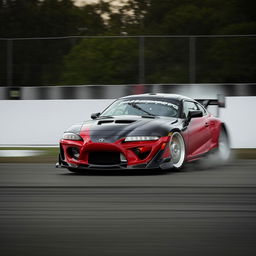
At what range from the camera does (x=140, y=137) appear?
10.9 metres

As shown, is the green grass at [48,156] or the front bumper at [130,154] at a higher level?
the front bumper at [130,154]

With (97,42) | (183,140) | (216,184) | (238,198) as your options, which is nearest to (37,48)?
(97,42)

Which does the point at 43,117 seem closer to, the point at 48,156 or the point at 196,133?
the point at 48,156

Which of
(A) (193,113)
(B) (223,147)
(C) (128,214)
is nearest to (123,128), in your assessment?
(A) (193,113)

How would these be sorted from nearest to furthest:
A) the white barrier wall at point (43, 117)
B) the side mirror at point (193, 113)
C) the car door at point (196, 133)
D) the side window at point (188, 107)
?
the car door at point (196, 133) < the side mirror at point (193, 113) < the side window at point (188, 107) < the white barrier wall at point (43, 117)

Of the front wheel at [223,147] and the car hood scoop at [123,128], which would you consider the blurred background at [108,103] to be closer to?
the front wheel at [223,147]

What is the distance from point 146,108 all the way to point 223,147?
83.2 inches

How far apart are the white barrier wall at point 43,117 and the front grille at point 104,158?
21.7 feet

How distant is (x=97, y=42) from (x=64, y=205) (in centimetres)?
1285

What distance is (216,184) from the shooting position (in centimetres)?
981

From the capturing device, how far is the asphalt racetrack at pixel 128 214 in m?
5.49

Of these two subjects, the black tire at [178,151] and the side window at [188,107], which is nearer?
the black tire at [178,151]

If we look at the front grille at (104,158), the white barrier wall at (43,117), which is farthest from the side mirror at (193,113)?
the white barrier wall at (43,117)

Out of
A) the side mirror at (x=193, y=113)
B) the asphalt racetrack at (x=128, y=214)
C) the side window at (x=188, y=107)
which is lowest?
the asphalt racetrack at (x=128, y=214)
